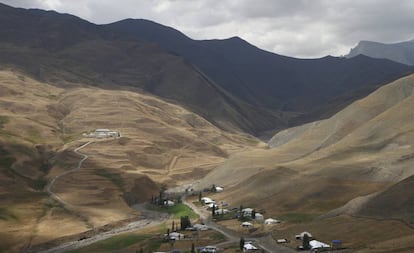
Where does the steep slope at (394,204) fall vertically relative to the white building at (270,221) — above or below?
above

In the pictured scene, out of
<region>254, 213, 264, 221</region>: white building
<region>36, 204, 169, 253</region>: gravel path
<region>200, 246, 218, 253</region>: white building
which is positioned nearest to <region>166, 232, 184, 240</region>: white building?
<region>200, 246, 218, 253</region>: white building

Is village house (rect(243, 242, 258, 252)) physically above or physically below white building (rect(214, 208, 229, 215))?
below

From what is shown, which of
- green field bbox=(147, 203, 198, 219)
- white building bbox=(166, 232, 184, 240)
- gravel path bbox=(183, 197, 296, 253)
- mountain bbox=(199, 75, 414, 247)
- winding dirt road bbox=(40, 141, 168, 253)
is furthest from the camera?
green field bbox=(147, 203, 198, 219)

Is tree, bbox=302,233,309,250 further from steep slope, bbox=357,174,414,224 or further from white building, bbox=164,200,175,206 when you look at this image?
white building, bbox=164,200,175,206

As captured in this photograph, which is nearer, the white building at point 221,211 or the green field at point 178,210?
the white building at point 221,211

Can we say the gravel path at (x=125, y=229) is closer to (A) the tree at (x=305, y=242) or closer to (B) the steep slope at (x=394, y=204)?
(A) the tree at (x=305, y=242)

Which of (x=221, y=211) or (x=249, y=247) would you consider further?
(x=221, y=211)

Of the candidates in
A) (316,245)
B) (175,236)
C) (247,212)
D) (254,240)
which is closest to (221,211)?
(247,212)

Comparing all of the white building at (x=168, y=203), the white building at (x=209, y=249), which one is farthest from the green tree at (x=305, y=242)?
the white building at (x=168, y=203)

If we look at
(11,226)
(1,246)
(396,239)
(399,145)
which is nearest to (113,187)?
(11,226)

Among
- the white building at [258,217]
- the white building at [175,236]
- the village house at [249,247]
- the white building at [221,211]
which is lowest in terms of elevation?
the village house at [249,247]

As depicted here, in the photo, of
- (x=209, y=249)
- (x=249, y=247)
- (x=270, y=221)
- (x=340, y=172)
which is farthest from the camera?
(x=340, y=172)

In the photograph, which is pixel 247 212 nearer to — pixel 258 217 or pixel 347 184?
pixel 258 217

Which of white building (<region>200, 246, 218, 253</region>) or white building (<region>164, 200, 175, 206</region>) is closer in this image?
white building (<region>200, 246, 218, 253</region>)
